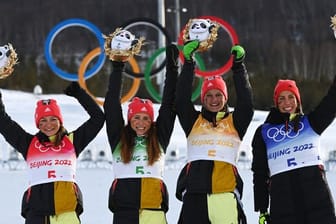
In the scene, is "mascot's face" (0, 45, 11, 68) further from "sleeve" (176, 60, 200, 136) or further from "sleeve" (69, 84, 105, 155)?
"sleeve" (176, 60, 200, 136)

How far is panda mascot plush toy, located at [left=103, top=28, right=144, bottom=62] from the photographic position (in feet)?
16.2

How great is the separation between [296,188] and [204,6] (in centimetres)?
2749

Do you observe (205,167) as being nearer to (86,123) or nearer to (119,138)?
(119,138)

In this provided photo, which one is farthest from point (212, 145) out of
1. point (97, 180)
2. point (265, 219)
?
point (97, 180)

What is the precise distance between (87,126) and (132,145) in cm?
36

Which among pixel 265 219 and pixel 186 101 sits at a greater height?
pixel 186 101

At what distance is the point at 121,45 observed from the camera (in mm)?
4938

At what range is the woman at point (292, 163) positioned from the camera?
4668 millimetres

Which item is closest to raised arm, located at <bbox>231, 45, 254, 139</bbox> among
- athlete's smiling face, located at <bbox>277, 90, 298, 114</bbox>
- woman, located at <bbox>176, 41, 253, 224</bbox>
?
woman, located at <bbox>176, 41, 253, 224</bbox>

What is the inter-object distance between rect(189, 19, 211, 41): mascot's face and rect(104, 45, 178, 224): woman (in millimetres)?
217

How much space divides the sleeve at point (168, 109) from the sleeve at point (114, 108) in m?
0.29

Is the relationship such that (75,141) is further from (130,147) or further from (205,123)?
(205,123)

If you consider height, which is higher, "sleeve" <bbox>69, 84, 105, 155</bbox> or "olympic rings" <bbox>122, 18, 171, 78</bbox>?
"olympic rings" <bbox>122, 18, 171, 78</bbox>

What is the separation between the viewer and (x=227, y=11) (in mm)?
31422
